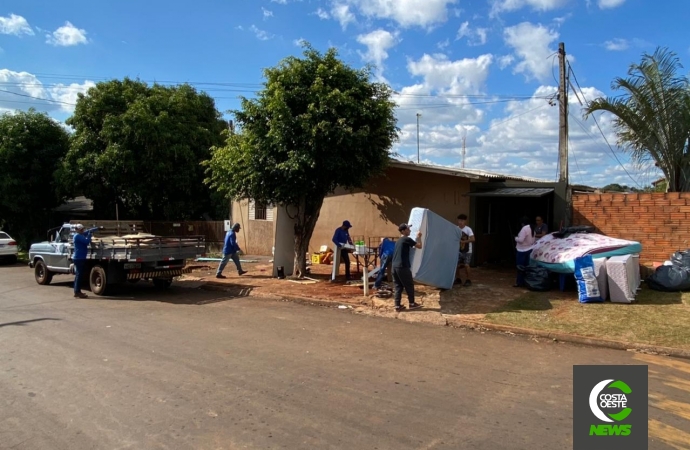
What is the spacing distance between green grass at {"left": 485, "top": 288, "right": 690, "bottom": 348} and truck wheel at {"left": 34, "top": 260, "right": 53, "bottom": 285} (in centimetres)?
1229

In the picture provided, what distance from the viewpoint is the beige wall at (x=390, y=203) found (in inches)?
559

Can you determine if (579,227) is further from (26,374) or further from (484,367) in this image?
(26,374)

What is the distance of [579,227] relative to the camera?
1161cm

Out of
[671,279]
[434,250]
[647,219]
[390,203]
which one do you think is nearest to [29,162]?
[390,203]

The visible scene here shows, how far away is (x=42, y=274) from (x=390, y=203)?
10.6 m

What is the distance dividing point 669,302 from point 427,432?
303 inches

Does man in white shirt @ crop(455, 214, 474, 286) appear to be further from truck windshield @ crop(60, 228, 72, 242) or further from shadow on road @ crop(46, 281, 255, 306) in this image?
truck windshield @ crop(60, 228, 72, 242)

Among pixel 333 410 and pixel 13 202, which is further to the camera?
pixel 13 202

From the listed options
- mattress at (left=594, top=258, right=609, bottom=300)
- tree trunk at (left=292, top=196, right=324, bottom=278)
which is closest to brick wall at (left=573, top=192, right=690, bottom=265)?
mattress at (left=594, top=258, right=609, bottom=300)

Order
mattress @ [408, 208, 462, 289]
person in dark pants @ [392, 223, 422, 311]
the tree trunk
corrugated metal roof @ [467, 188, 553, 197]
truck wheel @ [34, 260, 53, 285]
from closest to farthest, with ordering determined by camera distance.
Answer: person in dark pants @ [392, 223, 422, 311] → mattress @ [408, 208, 462, 289] → corrugated metal roof @ [467, 188, 553, 197] → the tree trunk → truck wheel @ [34, 260, 53, 285]

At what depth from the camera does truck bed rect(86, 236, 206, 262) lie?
446 inches

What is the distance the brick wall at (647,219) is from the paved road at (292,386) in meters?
6.11

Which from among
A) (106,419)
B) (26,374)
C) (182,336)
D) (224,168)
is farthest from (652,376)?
(224,168)

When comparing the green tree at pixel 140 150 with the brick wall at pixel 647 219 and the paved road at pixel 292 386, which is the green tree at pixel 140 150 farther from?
the brick wall at pixel 647 219
